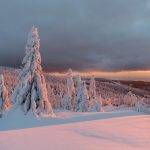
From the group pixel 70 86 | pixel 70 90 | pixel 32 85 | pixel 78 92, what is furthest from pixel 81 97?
pixel 32 85

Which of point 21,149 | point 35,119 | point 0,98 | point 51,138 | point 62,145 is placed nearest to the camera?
point 21,149

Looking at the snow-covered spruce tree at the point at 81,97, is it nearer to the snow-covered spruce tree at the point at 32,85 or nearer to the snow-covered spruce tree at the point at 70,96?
the snow-covered spruce tree at the point at 70,96

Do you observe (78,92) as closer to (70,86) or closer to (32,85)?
(70,86)

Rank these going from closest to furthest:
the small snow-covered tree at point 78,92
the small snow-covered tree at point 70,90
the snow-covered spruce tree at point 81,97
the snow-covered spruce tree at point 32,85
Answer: the snow-covered spruce tree at point 32,85 < the snow-covered spruce tree at point 81,97 < the small snow-covered tree at point 78,92 < the small snow-covered tree at point 70,90

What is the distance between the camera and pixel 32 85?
87.7ft

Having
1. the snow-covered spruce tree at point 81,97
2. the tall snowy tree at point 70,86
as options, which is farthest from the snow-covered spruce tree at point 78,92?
the tall snowy tree at point 70,86

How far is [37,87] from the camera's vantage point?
26.6 metres

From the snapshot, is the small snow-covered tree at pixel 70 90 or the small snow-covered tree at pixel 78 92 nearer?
the small snow-covered tree at pixel 78 92

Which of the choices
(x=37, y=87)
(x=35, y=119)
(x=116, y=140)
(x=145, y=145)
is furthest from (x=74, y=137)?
(x=37, y=87)

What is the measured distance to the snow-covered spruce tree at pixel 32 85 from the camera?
26.1 meters

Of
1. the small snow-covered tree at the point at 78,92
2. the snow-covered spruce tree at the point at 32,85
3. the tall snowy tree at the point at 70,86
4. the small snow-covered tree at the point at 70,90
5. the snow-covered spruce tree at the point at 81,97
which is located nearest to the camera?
the snow-covered spruce tree at the point at 32,85

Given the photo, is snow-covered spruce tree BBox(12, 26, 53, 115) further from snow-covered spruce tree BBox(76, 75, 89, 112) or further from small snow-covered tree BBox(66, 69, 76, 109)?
small snow-covered tree BBox(66, 69, 76, 109)

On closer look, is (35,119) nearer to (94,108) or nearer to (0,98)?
(0,98)

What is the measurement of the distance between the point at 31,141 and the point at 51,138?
3.43 feet
